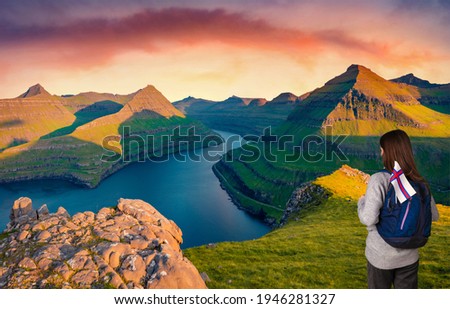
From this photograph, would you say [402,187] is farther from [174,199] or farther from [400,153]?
[174,199]

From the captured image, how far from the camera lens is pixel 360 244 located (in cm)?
2080

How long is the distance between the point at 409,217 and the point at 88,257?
39.3 feet

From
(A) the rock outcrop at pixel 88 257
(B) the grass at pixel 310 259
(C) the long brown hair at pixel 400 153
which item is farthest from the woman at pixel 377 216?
(B) the grass at pixel 310 259

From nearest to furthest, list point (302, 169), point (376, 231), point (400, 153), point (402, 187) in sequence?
1. point (402, 187)
2. point (400, 153)
3. point (376, 231)
4. point (302, 169)

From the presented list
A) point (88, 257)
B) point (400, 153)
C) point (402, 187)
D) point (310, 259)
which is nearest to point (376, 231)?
point (402, 187)

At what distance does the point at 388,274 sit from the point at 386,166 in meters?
2.91

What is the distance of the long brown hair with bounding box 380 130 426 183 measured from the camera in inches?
246

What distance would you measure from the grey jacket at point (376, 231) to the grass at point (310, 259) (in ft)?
26.4

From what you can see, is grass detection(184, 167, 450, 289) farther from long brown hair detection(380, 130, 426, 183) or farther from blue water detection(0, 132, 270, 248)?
blue water detection(0, 132, 270, 248)

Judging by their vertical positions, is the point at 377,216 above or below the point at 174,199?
above

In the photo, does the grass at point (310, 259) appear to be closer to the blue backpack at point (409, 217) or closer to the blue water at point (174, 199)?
the blue backpack at point (409, 217)

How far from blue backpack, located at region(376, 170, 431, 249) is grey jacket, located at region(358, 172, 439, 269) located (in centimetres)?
20

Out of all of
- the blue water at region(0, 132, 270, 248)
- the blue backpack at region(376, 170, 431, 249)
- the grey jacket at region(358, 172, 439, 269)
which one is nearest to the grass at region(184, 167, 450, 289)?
the grey jacket at region(358, 172, 439, 269)

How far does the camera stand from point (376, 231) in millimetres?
7008
